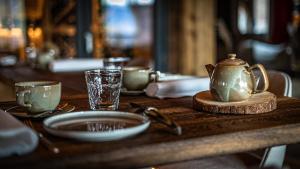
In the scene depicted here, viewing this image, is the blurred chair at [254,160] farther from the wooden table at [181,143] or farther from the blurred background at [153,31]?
the blurred background at [153,31]

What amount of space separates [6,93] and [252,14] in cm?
487

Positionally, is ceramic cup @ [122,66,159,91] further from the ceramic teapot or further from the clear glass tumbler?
the ceramic teapot

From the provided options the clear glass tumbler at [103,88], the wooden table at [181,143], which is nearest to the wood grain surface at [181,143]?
the wooden table at [181,143]

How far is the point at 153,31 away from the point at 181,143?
12.8 ft

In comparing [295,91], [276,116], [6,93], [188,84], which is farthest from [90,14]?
[276,116]

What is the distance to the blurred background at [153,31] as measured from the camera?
15.6 feet

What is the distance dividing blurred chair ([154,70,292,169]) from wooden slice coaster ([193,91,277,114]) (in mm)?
303

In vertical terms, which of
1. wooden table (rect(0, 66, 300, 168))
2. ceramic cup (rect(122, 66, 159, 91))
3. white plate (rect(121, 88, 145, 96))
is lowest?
wooden table (rect(0, 66, 300, 168))

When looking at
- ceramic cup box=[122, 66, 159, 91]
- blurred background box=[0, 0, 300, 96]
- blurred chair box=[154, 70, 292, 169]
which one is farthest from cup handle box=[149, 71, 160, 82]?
blurred background box=[0, 0, 300, 96]

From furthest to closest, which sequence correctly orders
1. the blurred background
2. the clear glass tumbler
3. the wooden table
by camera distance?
the blurred background < the clear glass tumbler < the wooden table

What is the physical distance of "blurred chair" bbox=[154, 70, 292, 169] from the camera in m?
1.58

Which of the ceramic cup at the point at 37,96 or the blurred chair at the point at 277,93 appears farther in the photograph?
the blurred chair at the point at 277,93

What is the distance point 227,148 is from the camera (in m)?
1.04

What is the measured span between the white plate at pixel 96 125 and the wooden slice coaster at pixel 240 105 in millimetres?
254
